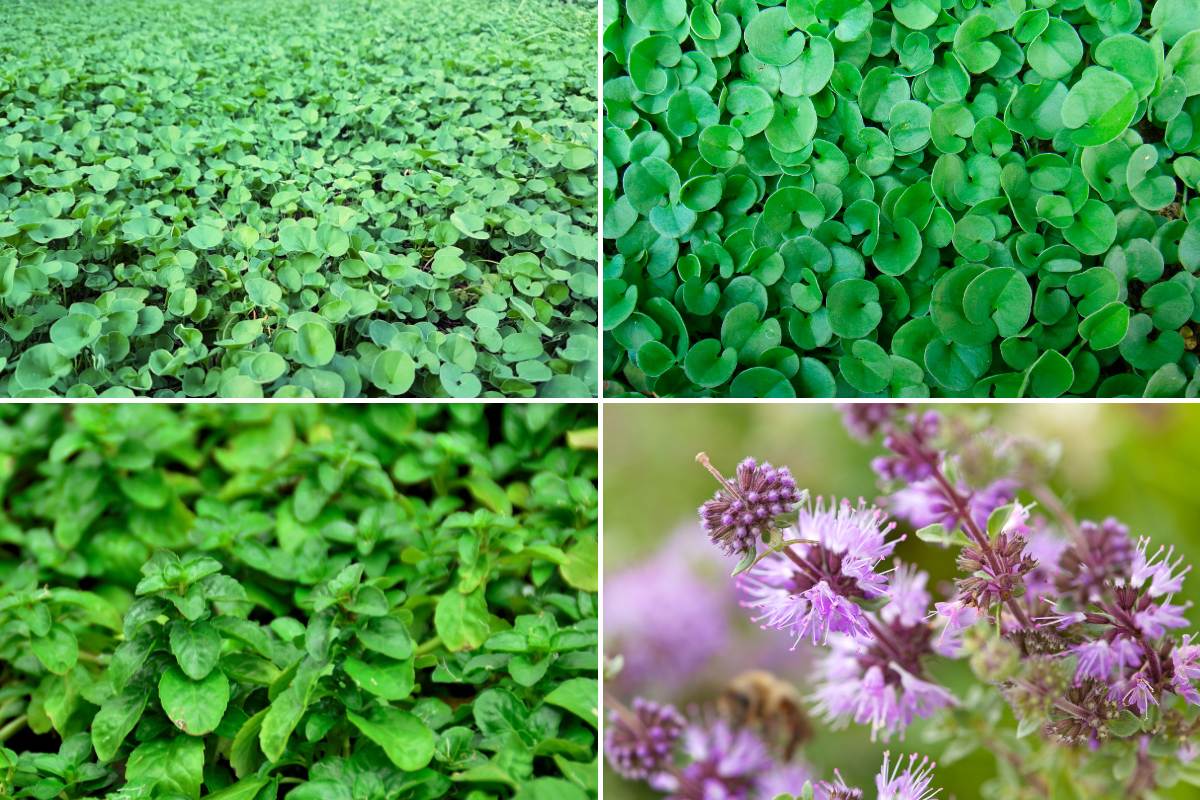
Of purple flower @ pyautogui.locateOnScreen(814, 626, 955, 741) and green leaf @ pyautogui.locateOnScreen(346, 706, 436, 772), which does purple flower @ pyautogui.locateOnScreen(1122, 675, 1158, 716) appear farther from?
green leaf @ pyautogui.locateOnScreen(346, 706, 436, 772)

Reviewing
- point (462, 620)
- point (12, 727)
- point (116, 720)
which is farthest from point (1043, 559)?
point (12, 727)

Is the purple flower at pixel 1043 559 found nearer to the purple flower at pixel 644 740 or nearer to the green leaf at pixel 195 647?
the purple flower at pixel 644 740

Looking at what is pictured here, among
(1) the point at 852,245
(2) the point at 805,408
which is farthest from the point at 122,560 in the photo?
(1) the point at 852,245

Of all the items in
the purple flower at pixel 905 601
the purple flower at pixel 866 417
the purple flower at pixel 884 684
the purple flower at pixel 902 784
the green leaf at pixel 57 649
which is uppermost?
the purple flower at pixel 866 417

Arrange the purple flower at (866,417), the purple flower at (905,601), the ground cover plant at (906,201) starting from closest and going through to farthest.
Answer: the purple flower at (905,601)
the purple flower at (866,417)
the ground cover plant at (906,201)

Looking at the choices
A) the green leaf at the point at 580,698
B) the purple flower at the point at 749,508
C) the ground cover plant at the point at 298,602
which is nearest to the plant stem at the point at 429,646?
the ground cover plant at the point at 298,602

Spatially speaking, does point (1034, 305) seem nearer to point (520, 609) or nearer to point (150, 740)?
point (520, 609)
